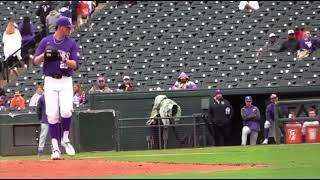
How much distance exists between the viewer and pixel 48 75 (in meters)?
12.4

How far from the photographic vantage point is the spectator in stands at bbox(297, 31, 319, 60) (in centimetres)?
2378

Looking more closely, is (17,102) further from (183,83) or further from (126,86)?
(183,83)

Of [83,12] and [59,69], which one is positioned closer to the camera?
[59,69]

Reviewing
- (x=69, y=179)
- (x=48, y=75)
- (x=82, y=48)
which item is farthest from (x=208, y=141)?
(x=69, y=179)

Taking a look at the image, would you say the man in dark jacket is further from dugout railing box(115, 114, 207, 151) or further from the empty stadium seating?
the empty stadium seating

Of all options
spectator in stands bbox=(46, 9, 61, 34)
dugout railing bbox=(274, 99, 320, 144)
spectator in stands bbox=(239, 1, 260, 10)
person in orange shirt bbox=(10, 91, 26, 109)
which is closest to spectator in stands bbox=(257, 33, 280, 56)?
spectator in stands bbox=(239, 1, 260, 10)

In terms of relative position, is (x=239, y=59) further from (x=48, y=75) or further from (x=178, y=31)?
(x=48, y=75)

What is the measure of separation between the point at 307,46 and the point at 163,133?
582cm

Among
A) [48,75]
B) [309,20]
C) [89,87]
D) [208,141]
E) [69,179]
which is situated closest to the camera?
[69,179]

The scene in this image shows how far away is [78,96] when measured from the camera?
2170cm

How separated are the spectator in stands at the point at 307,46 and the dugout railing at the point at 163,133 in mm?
4480

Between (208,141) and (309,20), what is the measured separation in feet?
22.8

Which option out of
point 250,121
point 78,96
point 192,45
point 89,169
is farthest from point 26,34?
point 89,169

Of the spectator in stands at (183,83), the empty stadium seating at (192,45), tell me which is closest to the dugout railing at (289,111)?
the empty stadium seating at (192,45)
